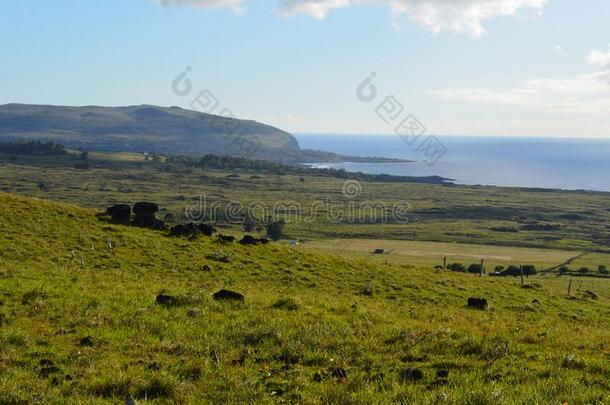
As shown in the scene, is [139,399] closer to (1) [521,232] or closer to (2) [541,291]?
(2) [541,291]

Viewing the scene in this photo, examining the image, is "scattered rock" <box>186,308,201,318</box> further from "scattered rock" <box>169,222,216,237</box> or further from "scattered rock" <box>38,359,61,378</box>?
"scattered rock" <box>169,222,216,237</box>

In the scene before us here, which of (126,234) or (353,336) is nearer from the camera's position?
(353,336)

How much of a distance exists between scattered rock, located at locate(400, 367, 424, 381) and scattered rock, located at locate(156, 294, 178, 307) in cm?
872

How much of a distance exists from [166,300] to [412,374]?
9.35 meters

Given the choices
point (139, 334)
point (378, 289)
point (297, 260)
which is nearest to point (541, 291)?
point (378, 289)

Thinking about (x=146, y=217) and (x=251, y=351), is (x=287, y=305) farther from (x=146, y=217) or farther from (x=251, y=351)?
(x=146, y=217)

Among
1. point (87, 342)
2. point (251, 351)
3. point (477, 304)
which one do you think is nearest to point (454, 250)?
point (477, 304)

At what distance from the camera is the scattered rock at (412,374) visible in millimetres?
10617

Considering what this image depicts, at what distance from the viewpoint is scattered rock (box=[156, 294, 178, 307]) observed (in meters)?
17.1

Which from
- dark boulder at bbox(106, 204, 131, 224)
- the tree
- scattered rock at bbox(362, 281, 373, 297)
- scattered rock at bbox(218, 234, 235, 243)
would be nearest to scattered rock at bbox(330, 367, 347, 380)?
scattered rock at bbox(362, 281, 373, 297)

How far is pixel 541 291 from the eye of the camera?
42812mm

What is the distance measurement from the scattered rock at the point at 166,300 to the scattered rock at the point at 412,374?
872 centimetres

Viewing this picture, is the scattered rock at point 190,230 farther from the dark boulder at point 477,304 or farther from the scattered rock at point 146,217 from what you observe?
the dark boulder at point 477,304

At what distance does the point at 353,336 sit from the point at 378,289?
19.9m
